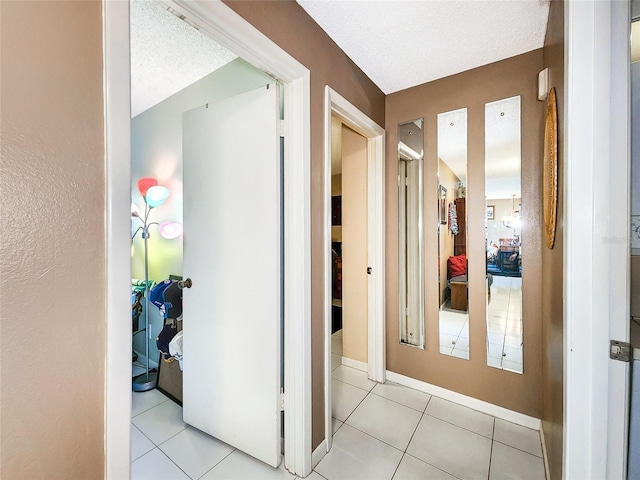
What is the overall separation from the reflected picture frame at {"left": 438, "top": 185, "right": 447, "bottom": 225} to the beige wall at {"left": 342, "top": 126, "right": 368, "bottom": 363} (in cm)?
65

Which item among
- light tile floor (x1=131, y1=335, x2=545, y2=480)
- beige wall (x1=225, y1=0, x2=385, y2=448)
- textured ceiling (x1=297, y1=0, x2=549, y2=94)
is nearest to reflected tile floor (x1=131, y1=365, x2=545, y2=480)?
light tile floor (x1=131, y1=335, x2=545, y2=480)

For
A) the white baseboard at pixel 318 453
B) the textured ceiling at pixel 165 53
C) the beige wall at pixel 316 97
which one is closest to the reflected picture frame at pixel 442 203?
the beige wall at pixel 316 97

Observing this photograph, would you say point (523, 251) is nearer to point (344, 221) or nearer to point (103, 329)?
point (344, 221)

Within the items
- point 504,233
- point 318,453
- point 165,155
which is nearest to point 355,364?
point 318,453

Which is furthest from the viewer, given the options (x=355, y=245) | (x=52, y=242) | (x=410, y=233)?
(x=355, y=245)

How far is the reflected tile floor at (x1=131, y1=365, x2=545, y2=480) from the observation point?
1.45 metres

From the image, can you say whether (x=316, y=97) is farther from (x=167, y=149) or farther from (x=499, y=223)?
(x=167, y=149)

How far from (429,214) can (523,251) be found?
67 centimetres

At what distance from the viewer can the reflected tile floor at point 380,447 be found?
145cm

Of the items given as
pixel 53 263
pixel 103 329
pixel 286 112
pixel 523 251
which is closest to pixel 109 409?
pixel 103 329

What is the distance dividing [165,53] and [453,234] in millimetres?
2457

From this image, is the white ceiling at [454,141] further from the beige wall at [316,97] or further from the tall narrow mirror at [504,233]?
the beige wall at [316,97]

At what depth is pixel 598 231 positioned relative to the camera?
84cm

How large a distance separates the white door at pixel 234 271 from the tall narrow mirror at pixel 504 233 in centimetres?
153
